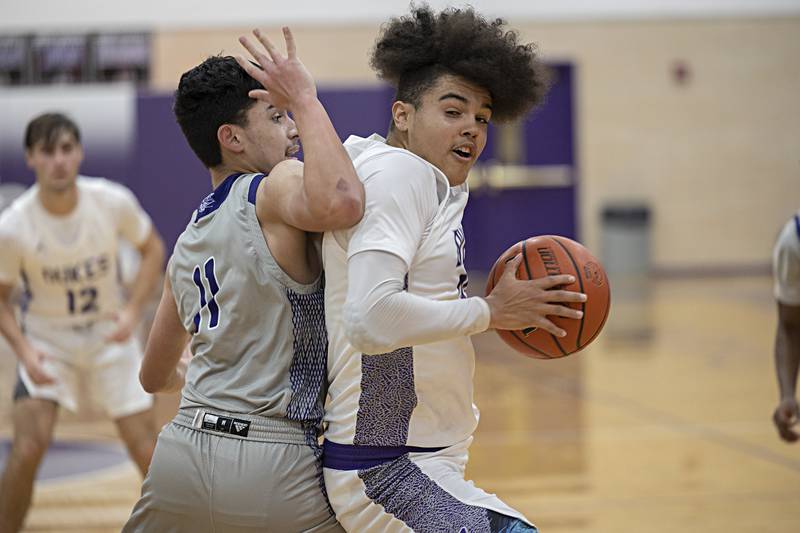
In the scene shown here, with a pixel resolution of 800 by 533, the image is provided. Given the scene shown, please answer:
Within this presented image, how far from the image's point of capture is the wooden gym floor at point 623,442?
17.5 ft

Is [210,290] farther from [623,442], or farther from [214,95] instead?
[623,442]

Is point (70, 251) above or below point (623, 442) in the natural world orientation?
above

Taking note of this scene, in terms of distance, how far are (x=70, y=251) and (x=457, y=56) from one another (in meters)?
3.05

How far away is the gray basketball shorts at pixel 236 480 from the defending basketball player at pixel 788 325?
2.00 m

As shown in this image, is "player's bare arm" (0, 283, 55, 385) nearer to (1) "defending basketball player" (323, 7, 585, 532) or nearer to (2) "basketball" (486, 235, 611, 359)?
(1) "defending basketball player" (323, 7, 585, 532)

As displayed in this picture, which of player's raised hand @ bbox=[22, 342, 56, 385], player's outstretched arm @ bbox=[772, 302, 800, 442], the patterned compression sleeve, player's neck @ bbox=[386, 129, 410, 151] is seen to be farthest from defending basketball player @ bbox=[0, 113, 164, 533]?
the patterned compression sleeve

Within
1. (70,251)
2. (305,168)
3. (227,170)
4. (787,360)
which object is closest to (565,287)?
(305,168)

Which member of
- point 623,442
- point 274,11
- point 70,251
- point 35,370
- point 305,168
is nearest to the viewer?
point 305,168

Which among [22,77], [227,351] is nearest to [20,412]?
[227,351]

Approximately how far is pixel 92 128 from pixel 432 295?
13673 mm

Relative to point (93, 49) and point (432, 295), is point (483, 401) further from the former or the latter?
point (93, 49)

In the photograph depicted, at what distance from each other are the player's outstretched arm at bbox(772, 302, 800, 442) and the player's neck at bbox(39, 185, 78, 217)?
306 cm

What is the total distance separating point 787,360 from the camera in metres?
3.94

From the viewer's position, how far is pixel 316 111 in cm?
238
